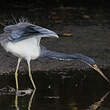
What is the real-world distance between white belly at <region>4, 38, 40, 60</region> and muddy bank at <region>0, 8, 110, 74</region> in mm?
1006

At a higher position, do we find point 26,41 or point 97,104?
point 26,41

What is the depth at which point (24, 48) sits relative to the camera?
7.02 meters

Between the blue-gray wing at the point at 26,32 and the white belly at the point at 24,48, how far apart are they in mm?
190

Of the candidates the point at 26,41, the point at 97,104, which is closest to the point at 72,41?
the point at 26,41

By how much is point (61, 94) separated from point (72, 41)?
3715mm

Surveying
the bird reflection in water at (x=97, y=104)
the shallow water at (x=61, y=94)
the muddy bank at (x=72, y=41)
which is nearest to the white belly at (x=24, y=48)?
the shallow water at (x=61, y=94)

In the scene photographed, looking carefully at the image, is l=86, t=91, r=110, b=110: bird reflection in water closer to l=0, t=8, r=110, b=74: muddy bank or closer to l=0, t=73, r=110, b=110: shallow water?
l=0, t=73, r=110, b=110: shallow water

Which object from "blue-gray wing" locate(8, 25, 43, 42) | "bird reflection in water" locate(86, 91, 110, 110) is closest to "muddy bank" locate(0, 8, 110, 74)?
"blue-gray wing" locate(8, 25, 43, 42)

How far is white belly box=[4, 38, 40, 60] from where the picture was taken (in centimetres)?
697

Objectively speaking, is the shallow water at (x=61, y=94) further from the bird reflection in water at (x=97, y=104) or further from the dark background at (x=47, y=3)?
the dark background at (x=47, y=3)

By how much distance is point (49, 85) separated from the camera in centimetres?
725

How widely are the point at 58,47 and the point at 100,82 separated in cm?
257

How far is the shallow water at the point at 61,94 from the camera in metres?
6.24

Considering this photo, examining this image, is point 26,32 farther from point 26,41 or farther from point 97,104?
point 97,104
